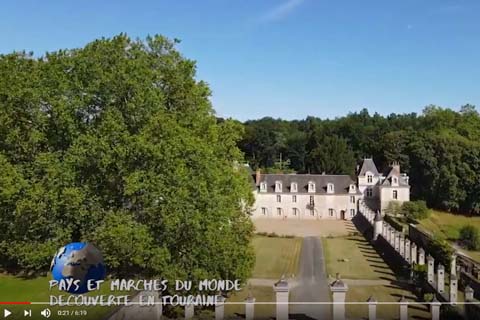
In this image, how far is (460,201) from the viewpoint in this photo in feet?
175

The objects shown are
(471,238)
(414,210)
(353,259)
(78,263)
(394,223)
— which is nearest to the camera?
(78,263)

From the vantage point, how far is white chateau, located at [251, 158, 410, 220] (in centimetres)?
5091

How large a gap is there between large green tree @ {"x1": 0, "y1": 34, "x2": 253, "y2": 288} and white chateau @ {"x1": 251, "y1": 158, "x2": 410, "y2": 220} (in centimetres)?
3249

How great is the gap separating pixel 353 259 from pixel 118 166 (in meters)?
19.4

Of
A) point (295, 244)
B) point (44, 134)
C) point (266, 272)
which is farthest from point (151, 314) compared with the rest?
point (295, 244)

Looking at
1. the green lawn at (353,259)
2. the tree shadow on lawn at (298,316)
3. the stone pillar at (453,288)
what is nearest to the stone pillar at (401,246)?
the green lawn at (353,259)

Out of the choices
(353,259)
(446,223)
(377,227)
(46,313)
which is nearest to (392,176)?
(446,223)

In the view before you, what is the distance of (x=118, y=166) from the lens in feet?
54.9

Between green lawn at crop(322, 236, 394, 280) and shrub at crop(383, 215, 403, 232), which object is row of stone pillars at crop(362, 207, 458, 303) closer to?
green lawn at crop(322, 236, 394, 280)

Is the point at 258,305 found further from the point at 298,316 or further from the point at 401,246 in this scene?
the point at 401,246

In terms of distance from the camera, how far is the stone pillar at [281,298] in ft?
54.2

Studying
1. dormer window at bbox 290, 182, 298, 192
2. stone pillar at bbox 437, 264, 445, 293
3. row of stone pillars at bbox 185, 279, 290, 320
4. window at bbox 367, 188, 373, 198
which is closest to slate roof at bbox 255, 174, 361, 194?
dormer window at bbox 290, 182, 298, 192

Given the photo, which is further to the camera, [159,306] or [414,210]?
[414,210]

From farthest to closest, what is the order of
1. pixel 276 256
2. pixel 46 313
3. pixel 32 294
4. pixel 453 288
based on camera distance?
pixel 276 256, pixel 453 288, pixel 32 294, pixel 46 313
